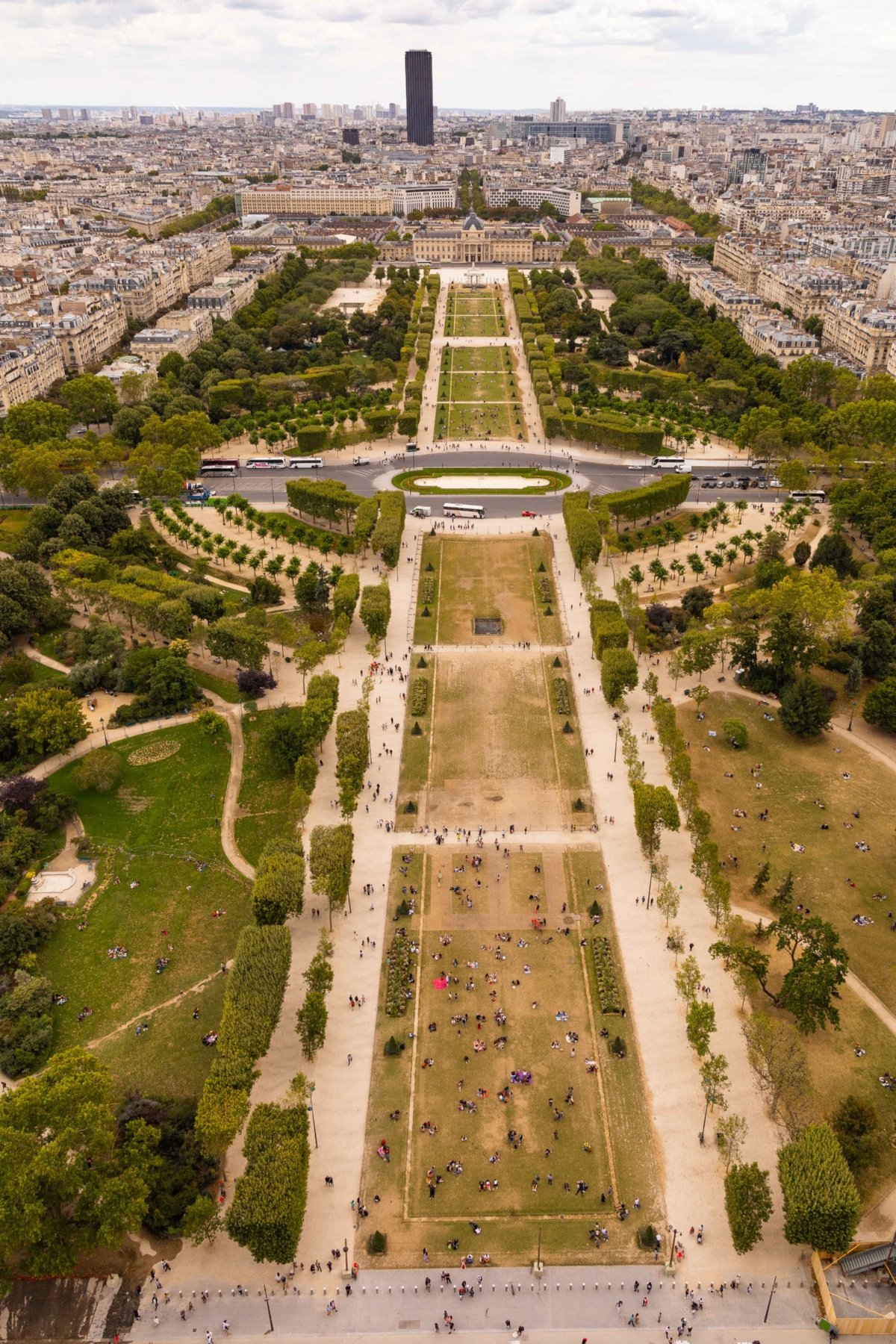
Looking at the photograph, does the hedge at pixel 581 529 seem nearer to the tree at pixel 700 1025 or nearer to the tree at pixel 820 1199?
the tree at pixel 700 1025

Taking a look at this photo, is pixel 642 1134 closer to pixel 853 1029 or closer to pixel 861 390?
pixel 853 1029

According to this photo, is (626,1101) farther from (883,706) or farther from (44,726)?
(44,726)

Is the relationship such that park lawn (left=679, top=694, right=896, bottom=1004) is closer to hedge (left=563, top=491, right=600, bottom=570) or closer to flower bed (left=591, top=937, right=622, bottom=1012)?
flower bed (left=591, top=937, right=622, bottom=1012)

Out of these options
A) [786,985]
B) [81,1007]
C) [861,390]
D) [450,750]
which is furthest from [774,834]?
[861,390]

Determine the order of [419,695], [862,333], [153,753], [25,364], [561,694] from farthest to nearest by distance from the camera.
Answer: [862,333] → [25,364] → [419,695] → [561,694] → [153,753]

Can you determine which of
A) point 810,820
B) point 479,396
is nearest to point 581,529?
point 810,820
